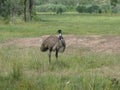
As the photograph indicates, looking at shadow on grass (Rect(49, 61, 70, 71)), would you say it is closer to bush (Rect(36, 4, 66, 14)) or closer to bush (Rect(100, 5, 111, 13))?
bush (Rect(100, 5, 111, 13))

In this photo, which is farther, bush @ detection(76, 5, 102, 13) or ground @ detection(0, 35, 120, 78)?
bush @ detection(76, 5, 102, 13)

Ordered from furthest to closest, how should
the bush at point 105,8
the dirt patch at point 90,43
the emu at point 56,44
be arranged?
the bush at point 105,8 → the dirt patch at point 90,43 → the emu at point 56,44

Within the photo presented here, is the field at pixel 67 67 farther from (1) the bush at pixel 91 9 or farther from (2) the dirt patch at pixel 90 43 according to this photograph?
(1) the bush at pixel 91 9

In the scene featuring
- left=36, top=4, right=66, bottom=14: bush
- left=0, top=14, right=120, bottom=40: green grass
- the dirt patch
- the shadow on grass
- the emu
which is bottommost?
left=36, top=4, right=66, bottom=14: bush

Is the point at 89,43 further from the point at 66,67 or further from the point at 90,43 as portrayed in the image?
the point at 66,67

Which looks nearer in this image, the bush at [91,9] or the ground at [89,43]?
the ground at [89,43]

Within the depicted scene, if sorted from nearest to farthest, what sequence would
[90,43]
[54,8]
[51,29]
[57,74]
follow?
[57,74], [90,43], [51,29], [54,8]

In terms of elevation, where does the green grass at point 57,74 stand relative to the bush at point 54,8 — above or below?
above

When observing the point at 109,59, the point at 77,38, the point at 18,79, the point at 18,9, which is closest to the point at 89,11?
the point at 18,9

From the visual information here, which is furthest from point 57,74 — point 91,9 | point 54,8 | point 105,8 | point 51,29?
point 54,8

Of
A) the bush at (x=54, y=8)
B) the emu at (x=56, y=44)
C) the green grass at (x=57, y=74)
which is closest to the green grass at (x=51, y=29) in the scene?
the green grass at (x=57, y=74)

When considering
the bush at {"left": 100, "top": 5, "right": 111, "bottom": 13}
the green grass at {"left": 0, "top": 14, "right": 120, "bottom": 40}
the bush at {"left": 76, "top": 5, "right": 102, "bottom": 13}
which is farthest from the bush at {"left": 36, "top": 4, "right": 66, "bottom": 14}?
the green grass at {"left": 0, "top": 14, "right": 120, "bottom": 40}

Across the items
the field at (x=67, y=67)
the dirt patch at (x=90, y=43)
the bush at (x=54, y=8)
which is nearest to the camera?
the field at (x=67, y=67)

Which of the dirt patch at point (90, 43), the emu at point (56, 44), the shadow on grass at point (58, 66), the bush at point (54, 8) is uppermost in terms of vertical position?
the emu at point (56, 44)
